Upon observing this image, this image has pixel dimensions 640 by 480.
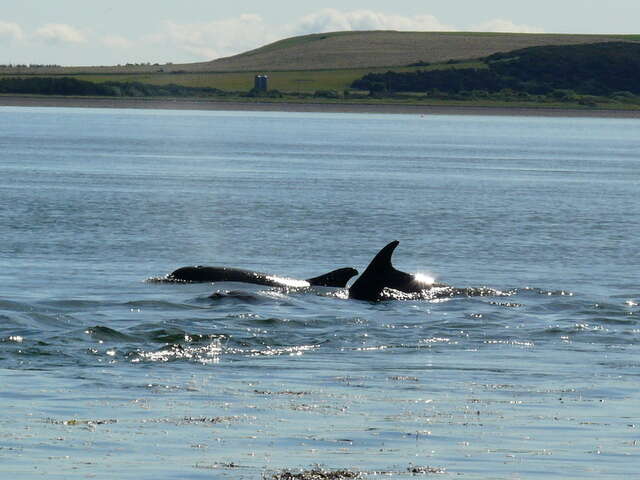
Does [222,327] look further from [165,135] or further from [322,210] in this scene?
[165,135]

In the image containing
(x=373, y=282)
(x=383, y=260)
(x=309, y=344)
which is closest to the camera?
(x=309, y=344)

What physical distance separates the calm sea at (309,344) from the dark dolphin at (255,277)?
1.57 ft

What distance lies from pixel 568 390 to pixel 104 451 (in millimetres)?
6228

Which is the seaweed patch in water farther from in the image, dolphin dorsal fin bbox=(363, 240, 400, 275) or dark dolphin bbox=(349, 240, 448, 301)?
dark dolphin bbox=(349, 240, 448, 301)

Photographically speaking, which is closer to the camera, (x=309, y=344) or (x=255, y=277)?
(x=309, y=344)

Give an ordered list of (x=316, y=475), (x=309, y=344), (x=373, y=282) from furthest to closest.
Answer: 1. (x=373, y=282)
2. (x=309, y=344)
3. (x=316, y=475)

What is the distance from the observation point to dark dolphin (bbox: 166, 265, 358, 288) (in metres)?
26.5

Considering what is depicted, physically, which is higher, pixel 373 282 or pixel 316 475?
pixel 316 475

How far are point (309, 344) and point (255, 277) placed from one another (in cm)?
610

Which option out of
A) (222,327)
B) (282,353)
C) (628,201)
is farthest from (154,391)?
(628,201)

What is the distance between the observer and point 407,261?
34.4 meters

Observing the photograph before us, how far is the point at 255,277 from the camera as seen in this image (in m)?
26.7

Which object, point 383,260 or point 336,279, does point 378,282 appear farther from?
point 336,279

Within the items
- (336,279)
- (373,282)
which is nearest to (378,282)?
(373,282)
